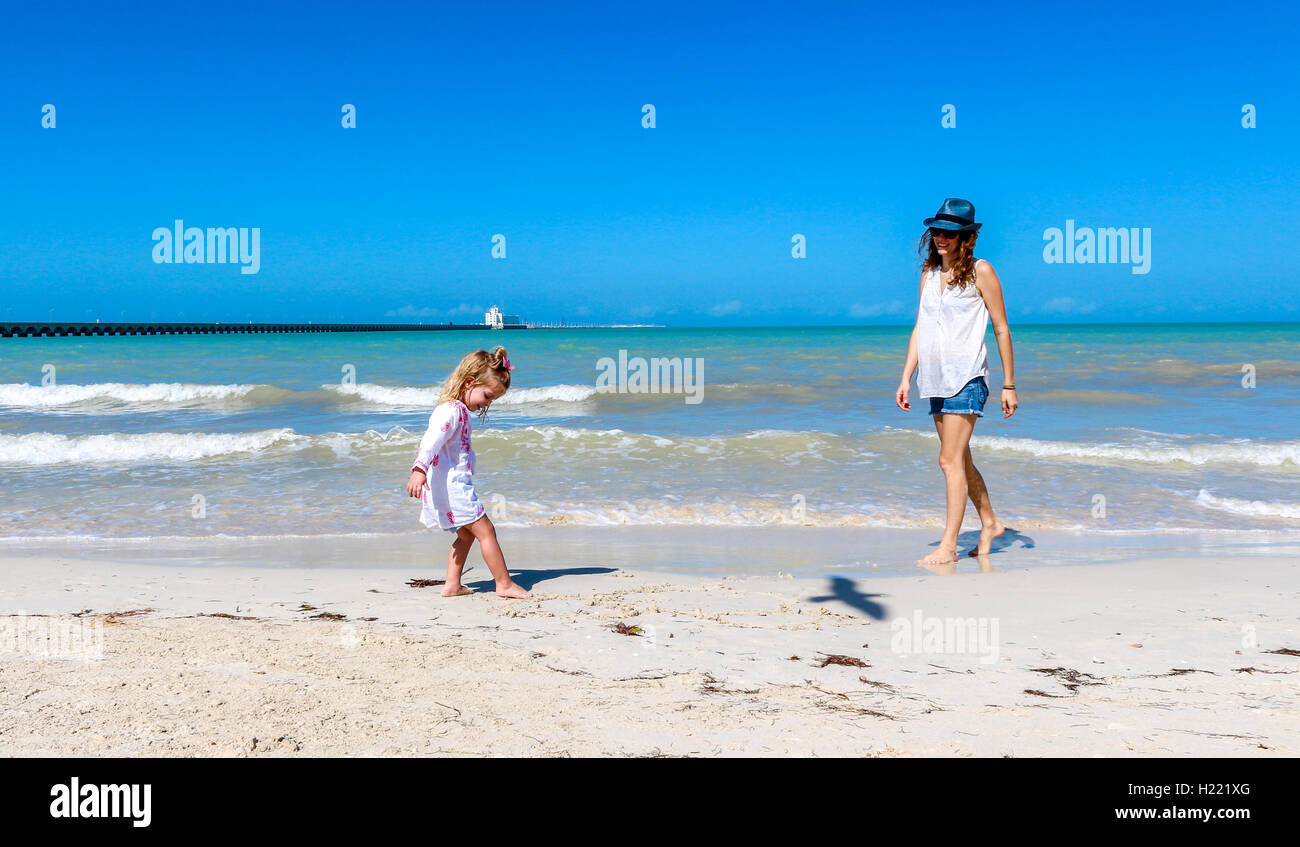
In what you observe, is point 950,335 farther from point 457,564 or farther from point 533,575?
point 457,564

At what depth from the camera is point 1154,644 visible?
377 centimetres

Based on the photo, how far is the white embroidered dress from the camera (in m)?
4.71

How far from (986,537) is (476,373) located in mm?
3525

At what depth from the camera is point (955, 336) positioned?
5.14 metres

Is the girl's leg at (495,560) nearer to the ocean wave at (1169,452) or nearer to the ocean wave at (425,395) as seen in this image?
the ocean wave at (1169,452)

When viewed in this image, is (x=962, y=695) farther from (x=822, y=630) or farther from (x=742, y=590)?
(x=742, y=590)

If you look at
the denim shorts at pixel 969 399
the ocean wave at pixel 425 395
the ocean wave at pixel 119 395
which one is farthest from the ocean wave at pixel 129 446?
the denim shorts at pixel 969 399

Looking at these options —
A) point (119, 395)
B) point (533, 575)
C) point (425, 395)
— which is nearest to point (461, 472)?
point (533, 575)

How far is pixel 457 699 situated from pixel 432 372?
84.7 feet

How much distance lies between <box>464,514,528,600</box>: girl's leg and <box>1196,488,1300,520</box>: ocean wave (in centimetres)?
619

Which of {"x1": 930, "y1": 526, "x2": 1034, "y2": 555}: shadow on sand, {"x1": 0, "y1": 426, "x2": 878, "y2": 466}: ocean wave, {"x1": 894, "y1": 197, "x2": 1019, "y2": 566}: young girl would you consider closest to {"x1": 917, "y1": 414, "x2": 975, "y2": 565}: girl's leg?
{"x1": 894, "y1": 197, "x2": 1019, "y2": 566}: young girl

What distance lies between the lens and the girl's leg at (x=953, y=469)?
17.3 ft
